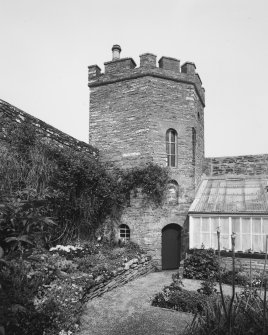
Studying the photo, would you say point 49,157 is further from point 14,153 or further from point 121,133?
point 121,133

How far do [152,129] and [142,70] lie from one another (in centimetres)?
281

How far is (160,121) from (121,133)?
1907 mm

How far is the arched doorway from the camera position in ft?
39.0

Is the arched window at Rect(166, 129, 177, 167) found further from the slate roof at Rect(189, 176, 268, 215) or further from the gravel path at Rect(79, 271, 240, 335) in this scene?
the gravel path at Rect(79, 271, 240, 335)

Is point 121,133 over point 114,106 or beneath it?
beneath

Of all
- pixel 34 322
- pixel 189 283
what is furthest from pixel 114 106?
pixel 34 322

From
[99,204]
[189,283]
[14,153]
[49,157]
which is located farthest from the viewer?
[99,204]

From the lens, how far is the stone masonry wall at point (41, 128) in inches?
333

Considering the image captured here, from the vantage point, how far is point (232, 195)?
1180 centimetres

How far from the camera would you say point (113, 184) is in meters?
11.9

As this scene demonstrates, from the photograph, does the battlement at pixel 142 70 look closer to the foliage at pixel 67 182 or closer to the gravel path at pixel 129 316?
the foliage at pixel 67 182

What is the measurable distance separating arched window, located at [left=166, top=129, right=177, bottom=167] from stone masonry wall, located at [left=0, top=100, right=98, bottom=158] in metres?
3.45

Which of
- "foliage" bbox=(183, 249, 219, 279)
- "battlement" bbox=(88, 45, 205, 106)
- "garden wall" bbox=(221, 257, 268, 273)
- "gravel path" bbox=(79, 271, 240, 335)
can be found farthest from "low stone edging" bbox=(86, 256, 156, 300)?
"battlement" bbox=(88, 45, 205, 106)

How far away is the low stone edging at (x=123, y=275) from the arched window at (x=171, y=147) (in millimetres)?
4422
